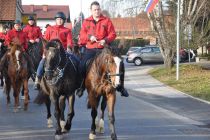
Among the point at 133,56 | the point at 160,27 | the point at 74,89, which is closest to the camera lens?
the point at 74,89

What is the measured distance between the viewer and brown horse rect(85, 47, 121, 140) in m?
9.17

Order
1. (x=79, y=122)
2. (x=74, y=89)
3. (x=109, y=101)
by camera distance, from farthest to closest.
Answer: (x=79, y=122)
(x=74, y=89)
(x=109, y=101)

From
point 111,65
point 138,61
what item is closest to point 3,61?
point 111,65

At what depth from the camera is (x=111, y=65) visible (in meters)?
9.25

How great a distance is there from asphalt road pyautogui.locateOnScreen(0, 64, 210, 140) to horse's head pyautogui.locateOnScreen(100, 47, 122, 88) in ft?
4.54

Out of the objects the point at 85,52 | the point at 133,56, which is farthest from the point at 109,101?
the point at 133,56

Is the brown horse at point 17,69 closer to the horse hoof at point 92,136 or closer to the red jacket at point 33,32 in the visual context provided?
the red jacket at point 33,32

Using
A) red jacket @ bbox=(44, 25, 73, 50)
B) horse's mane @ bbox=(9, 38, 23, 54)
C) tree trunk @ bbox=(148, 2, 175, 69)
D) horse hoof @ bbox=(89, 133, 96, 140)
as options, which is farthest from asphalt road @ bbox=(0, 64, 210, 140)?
tree trunk @ bbox=(148, 2, 175, 69)

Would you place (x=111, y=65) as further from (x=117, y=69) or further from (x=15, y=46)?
(x=15, y=46)

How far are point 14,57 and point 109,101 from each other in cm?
516

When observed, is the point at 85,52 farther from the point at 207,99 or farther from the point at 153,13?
the point at 153,13

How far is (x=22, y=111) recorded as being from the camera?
1391 centimetres

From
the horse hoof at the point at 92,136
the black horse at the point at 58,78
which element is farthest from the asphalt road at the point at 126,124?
the black horse at the point at 58,78

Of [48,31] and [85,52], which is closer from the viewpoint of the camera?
[85,52]
